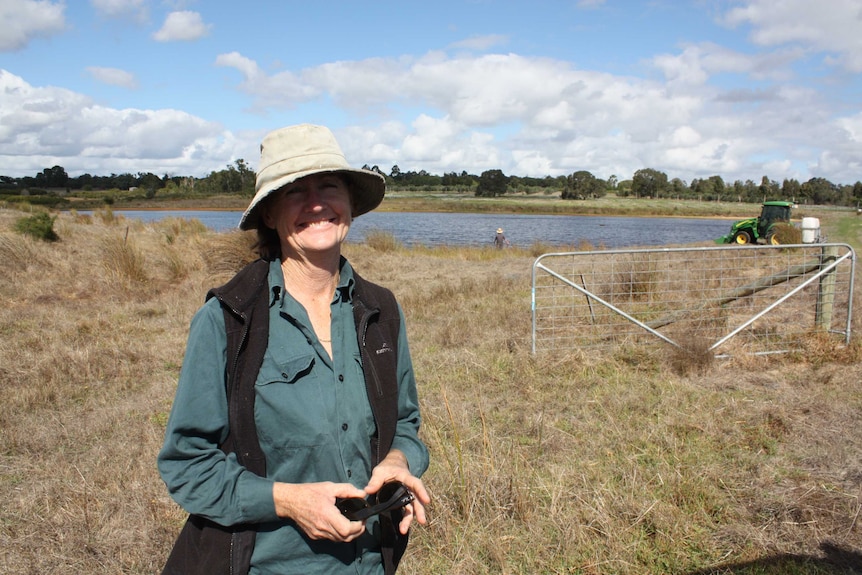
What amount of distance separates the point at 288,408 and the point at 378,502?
1.11 feet

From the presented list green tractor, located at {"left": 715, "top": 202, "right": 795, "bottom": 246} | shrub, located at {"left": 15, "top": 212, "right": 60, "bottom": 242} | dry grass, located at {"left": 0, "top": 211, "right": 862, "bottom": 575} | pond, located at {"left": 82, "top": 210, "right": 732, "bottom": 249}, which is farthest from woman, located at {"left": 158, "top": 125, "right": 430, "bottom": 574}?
green tractor, located at {"left": 715, "top": 202, "right": 795, "bottom": 246}

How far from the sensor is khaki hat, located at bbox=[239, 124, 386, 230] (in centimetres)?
160

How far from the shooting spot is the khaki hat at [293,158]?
1600 millimetres

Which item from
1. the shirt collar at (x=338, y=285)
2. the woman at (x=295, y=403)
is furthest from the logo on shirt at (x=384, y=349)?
the shirt collar at (x=338, y=285)

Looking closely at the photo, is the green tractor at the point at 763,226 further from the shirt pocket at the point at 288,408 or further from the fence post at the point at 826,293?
the shirt pocket at the point at 288,408

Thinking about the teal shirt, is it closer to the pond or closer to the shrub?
the shrub

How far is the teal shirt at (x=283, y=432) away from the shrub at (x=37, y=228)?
15.6 m

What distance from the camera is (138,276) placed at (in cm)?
1160

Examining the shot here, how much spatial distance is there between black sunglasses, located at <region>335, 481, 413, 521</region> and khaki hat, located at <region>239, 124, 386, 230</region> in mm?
804

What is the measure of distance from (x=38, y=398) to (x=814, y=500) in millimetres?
5956

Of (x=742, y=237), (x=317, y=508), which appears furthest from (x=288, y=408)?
(x=742, y=237)

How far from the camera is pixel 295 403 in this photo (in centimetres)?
152

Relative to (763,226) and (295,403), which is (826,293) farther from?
(763,226)

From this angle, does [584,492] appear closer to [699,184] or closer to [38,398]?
[38,398]
